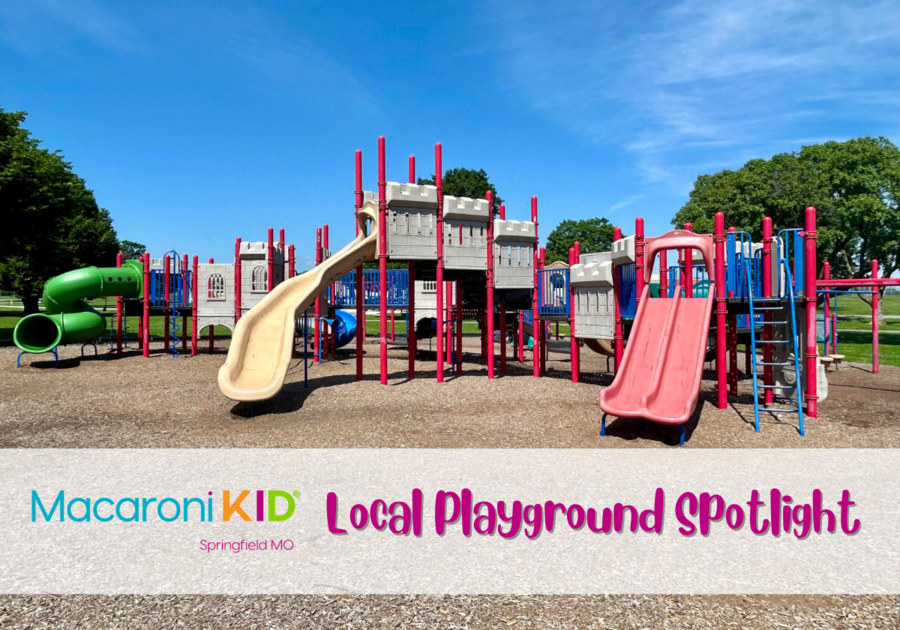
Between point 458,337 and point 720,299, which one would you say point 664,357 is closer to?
point 720,299

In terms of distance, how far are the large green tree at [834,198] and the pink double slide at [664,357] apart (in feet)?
72.0

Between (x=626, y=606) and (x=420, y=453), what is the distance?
4464 millimetres

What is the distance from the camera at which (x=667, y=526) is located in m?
5.65

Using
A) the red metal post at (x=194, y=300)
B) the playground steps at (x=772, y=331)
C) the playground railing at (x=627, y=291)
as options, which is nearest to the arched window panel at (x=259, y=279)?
the red metal post at (x=194, y=300)

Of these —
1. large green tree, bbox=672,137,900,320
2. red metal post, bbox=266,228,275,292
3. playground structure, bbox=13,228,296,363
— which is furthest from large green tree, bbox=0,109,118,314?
large green tree, bbox=672,137,900,320

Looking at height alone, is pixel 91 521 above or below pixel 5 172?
below

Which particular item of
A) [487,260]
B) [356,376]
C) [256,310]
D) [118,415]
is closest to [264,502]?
[118,415]

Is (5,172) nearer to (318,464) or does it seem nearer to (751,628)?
(318,464)

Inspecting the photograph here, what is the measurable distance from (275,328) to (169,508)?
24.3 ft

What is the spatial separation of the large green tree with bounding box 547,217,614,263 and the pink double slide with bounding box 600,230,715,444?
2390 inches

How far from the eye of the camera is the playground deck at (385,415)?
919cm

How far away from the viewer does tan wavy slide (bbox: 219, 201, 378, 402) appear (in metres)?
11.3

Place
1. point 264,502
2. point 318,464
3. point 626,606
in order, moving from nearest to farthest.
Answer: point 626,606
point 264,502
point 318,464

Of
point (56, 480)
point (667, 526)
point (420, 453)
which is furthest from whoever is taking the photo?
point (420, 453)
